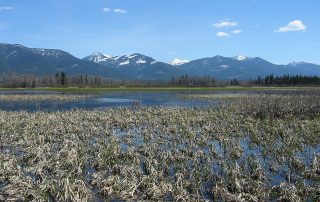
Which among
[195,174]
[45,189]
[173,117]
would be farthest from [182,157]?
[173,117]

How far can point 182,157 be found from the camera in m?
23.0

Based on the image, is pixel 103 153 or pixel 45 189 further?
pixel 103 153

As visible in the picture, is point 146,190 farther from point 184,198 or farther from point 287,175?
point 287,175

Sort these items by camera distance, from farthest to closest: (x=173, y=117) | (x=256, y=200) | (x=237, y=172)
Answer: (x=173, y=117) → (x=237, y=172) → (x=256, y=200)

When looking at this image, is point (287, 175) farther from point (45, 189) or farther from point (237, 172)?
point (45, 189)

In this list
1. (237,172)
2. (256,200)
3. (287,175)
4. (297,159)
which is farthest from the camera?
(297,159)

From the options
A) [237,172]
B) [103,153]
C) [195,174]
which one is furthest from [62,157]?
[237,172]

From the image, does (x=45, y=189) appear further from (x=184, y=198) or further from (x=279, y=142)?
(x=279, y=142)

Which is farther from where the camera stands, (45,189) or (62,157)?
(62,157)

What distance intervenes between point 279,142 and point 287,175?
9.61 m

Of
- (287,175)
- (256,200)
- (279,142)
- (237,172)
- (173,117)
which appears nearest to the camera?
(256,200)

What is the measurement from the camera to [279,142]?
2908cm

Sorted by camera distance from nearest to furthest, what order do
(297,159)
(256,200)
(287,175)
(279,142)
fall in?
1. (256,200)
2. (287,175)
3. (297,159)
4. (279,142)

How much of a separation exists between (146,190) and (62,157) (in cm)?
766
